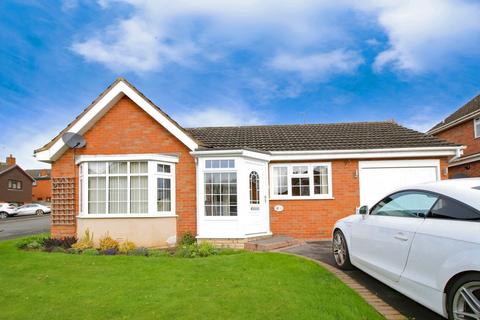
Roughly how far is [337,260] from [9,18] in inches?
523

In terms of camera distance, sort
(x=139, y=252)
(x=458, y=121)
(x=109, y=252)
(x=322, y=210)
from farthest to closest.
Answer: (x=458, y=121) < (x=322, y=210) < (x=109, y=252) < (x=139, y=252)

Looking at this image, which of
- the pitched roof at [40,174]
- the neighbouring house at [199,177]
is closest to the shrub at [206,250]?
the neighbouring house at [199,177]

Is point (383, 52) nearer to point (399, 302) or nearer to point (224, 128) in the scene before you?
point (224, 128)

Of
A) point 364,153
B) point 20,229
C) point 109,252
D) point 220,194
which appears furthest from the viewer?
point 20,229

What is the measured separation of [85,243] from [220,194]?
175 inches

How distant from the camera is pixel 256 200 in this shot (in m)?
11.2

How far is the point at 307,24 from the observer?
11289 mm

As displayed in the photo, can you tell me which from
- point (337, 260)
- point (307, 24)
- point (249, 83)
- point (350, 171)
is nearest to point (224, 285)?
point (337, 260)

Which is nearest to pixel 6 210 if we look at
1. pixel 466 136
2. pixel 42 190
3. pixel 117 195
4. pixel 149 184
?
pixel 42 190

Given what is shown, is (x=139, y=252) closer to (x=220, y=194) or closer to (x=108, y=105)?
(x=220, y=194)

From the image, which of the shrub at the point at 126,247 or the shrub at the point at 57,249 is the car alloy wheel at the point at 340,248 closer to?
the shrub at the point at 126,247

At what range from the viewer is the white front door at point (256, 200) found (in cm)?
1076

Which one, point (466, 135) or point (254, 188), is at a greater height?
point (466, 135)

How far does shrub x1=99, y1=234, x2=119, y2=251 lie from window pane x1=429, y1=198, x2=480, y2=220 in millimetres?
8763
